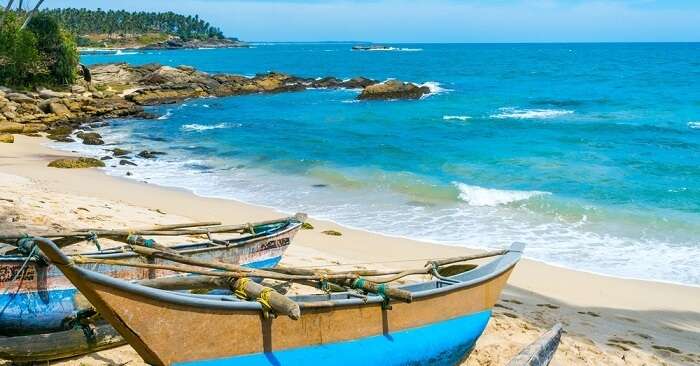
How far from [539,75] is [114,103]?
53.0 m

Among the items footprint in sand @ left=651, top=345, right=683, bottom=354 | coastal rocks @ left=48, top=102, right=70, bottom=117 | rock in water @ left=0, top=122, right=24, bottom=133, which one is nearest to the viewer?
footprint in sand @ left=651, top=345, right=683, bottom=354

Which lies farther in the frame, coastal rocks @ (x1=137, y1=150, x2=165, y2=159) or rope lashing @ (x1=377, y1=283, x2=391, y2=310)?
coastal rocks @ (x1=137, y1=150, x2=165, y2=159)

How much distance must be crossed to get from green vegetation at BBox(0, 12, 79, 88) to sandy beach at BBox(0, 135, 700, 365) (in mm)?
22251

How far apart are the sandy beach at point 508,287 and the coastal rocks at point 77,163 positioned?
2194mm

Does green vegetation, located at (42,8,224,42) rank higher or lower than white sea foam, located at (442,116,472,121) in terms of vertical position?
higher

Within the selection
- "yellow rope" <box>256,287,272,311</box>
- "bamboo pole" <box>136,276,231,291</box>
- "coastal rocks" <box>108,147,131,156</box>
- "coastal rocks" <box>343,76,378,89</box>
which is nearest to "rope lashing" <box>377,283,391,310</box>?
"yellow rope" <box>256,287,272,311</box>

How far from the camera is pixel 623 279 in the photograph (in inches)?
471

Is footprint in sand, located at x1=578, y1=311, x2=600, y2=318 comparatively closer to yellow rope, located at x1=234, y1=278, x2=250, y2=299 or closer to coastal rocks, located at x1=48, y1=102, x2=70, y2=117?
yellow rope, located at x1=234, y1=278, x2=250, y2=299

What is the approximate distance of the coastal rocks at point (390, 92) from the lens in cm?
4854

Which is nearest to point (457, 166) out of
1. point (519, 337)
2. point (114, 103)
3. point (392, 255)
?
point (392, 255)

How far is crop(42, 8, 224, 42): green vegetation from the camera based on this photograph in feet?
520

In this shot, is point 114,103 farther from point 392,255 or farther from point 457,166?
point 392,255

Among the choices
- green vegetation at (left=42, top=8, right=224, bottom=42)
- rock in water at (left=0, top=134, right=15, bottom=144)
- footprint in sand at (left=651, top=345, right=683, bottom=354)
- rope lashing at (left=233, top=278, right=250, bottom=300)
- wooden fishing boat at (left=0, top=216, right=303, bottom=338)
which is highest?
green vegetation at (left=42, top=8, right=224, bottom=42)

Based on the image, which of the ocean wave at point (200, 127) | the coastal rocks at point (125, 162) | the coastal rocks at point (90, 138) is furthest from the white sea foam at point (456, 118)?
the coastal rocks at point (125, 162)
